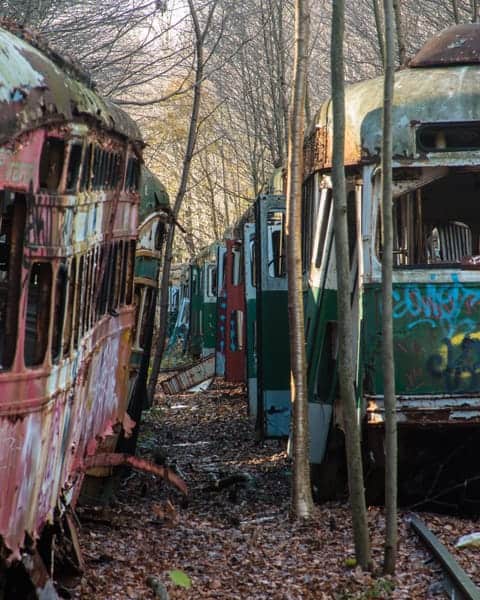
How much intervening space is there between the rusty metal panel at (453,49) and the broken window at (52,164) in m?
5.55

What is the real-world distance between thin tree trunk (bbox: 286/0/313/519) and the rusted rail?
1.46 m

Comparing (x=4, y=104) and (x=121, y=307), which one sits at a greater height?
(x=4, y=104)

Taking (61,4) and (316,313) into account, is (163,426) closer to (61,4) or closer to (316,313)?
(61,4)

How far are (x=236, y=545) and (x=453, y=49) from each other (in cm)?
486

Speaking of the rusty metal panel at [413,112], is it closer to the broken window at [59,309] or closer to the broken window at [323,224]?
the broken window at [323,224]

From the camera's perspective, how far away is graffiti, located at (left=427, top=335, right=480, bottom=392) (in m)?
10.0

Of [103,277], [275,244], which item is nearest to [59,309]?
[103,277]

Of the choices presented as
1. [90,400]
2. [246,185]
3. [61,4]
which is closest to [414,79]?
[90,400]

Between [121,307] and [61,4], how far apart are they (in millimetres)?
7968

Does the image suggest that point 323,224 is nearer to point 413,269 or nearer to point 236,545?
point 413,269

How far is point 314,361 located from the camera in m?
11.4

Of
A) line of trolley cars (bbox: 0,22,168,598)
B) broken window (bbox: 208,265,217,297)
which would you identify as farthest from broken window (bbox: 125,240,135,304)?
broken window (bbox: 208,265,217,297)

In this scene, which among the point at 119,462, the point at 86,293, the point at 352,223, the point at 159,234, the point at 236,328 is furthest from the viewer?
the point at 236,328

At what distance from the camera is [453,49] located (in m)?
11.0
